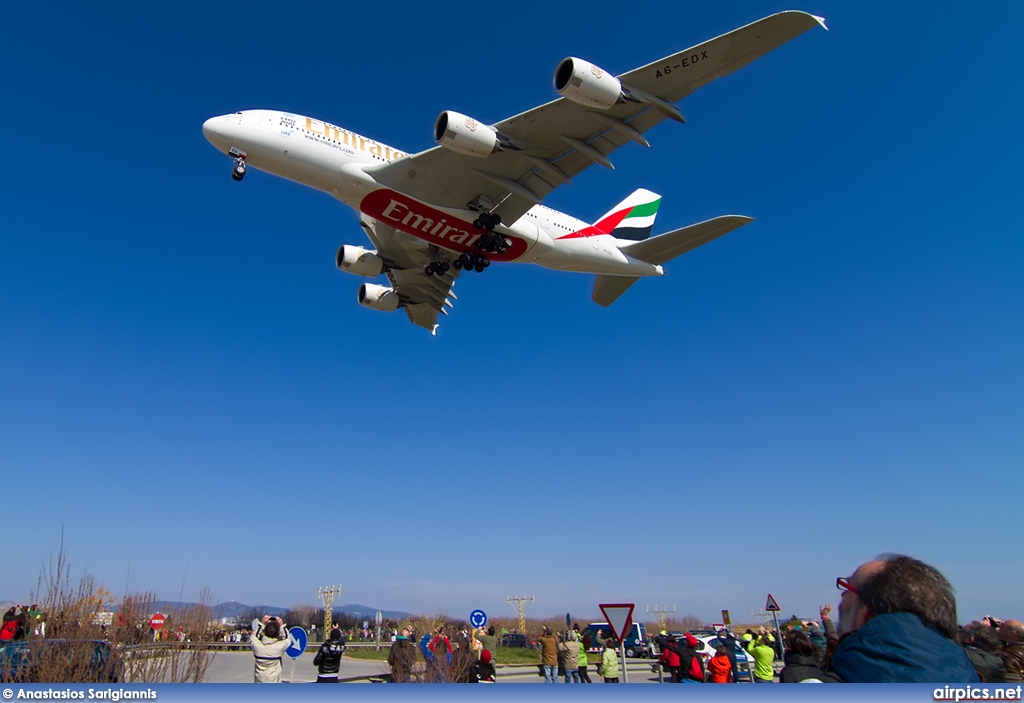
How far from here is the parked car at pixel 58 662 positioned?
8.30 m

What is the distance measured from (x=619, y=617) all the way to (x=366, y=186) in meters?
17.2

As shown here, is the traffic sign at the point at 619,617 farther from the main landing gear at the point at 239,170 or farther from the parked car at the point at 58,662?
the main landing gear at the point at 239,170

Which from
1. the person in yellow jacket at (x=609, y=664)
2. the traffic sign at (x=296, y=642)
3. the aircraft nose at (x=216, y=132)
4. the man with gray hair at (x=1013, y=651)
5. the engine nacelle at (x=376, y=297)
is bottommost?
the person in yellow jacket at (x=609, y=664)

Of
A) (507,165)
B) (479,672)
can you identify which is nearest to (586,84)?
(507,165)

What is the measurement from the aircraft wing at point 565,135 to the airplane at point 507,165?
0.12 ft

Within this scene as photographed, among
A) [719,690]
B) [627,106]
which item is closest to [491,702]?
[719,690]

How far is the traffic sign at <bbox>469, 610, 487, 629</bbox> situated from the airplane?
46.6 ft

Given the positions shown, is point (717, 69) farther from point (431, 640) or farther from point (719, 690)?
point (719, 690)

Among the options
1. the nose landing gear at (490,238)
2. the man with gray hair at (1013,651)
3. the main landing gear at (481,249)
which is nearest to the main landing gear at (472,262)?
the main landing gear at (481,249)

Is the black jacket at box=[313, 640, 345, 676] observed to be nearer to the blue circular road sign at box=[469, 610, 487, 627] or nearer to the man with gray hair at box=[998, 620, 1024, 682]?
the blue circular road sign at box=[469, 610, 487, 627]

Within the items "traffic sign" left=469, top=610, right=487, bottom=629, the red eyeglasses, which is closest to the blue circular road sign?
"traffic sign" left=469, top=610, right=487, bottom=629

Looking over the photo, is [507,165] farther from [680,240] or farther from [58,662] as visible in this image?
[58,662]

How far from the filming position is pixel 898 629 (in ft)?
9.12

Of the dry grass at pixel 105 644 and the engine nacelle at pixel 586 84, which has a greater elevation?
the engine nacelle at pixel 586 84
